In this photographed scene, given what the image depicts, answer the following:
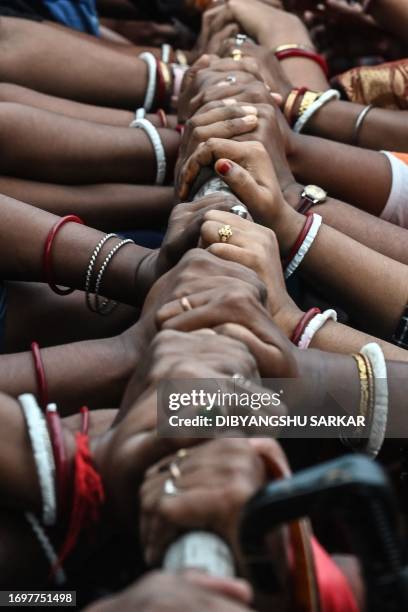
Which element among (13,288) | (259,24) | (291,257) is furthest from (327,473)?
(259,24)

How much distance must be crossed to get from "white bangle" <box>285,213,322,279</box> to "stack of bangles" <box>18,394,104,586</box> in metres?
0.54

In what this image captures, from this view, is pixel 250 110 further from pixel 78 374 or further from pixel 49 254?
pixel 78 374

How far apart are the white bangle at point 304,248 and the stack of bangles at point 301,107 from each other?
1.43 feet

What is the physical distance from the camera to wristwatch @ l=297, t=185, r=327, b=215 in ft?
4.68

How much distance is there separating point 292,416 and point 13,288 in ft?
1.80

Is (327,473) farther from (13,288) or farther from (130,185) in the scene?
(130,185)

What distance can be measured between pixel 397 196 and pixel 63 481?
3.07ft

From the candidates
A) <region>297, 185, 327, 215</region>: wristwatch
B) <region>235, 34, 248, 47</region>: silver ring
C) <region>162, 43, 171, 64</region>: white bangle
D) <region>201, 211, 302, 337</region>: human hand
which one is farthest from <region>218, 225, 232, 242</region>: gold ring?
<region>162, 43, 171, 64</region>: white bangle

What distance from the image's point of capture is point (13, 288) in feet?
4.54

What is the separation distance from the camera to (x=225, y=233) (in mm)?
1075

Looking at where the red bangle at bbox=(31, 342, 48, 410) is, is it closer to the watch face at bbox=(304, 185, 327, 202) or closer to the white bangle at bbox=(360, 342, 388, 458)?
the white bangle at bbox=(360, 342, 388, 458)

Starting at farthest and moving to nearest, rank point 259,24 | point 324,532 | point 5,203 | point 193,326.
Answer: point 259,24
point 5,203
point 324,532
point 193,326

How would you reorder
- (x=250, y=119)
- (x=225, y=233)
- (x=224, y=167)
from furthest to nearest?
(x=250, y=119) → (x=224, y=167) → (x=225, y=233)

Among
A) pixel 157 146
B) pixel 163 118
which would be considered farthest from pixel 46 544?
pixel 163 118
